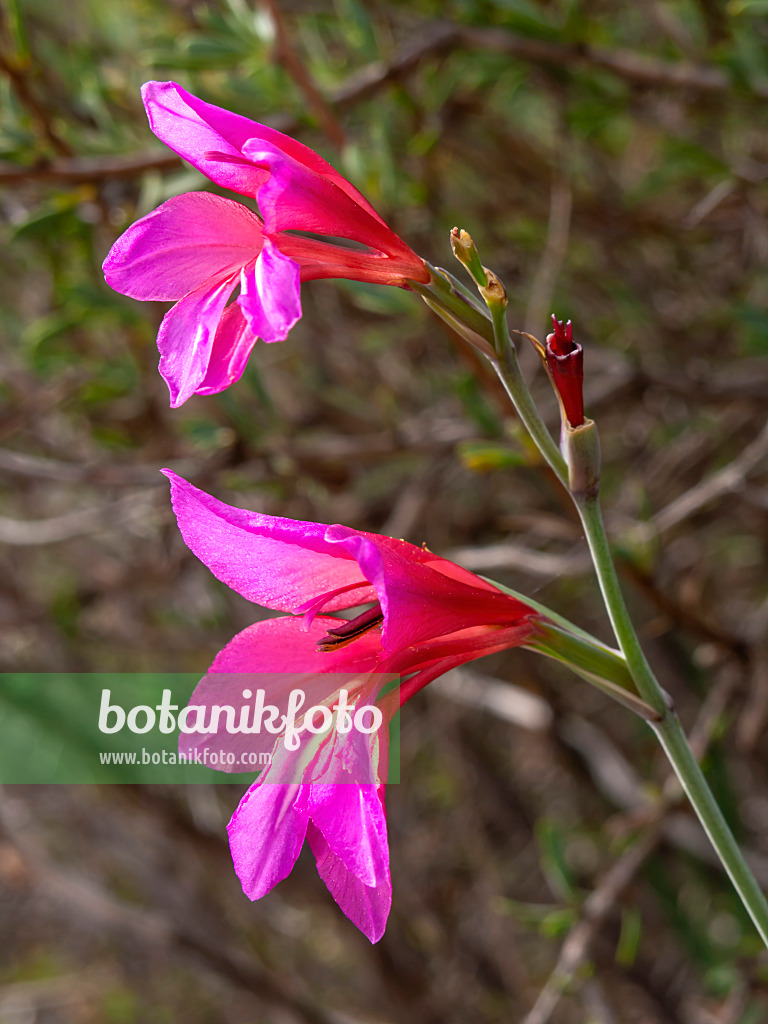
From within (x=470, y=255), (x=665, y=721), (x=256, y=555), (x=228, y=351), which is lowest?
(x=665, y=721)

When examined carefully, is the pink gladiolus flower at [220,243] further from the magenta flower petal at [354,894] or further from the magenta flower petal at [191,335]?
the magenta flower petal at [354,894]

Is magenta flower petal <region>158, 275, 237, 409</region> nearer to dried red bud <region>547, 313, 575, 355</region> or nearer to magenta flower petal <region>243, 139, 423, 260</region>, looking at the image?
magenta flower petal <region>243, 139, 423, 260</region>

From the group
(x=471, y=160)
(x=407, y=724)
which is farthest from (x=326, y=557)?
(x=407, y=724)

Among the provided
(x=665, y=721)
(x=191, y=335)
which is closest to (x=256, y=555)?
(x=191, y=335)

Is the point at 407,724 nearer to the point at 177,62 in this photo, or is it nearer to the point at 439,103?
the point at 439,103

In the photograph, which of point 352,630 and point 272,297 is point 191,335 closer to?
point 272,297

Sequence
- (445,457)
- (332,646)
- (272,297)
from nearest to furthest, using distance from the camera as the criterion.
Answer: (272,297)
(332,646)
(445,457)

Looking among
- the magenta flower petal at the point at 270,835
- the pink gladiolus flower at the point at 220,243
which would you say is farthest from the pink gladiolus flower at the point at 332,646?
the pink gladiolus flower at the point at 220,243
